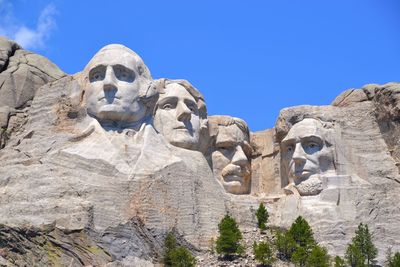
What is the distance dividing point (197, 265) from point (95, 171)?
8.43 ft

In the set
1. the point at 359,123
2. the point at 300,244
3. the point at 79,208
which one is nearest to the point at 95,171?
the point at 79,208

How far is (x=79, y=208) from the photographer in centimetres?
2592

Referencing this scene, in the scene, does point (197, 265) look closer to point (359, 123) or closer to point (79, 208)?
point (79, 208)

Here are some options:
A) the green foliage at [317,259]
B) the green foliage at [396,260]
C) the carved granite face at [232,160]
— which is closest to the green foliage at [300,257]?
the green foliage at [317,259]

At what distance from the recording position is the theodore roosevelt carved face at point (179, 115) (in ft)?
95.1

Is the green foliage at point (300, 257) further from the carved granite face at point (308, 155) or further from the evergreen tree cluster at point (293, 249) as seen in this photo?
the carved granite face at point (308, 155)

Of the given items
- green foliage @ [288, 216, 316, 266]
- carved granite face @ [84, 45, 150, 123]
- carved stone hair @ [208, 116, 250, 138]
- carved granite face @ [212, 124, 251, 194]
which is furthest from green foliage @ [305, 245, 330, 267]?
carved stone hair @ [208, 116, 250, 138]

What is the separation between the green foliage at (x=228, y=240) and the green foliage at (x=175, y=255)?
0.62m

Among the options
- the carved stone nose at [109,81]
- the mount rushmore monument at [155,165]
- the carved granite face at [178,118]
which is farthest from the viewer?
the carved granite face at [178,118]

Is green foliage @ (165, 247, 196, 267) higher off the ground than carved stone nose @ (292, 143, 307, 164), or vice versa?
carved stone nose @ (292, 143, 307, 164)

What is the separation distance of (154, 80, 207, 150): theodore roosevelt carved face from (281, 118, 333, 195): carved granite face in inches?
74.6

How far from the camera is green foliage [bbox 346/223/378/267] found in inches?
1065

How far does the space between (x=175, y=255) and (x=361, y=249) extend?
379 cm

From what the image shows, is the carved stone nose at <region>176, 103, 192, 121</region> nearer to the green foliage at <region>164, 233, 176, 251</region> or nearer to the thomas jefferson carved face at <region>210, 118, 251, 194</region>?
the thomas jefferson carved face at <region>210, 118, 251, 194</region>
